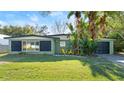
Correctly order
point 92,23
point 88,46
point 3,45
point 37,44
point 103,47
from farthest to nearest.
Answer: point 37,44 → point 3,45 → point 103,47 → point 88,46 → point 92,23

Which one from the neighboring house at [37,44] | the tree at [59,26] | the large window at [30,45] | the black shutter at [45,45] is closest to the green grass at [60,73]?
the tree at [59,26]

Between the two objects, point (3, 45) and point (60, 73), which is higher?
point (3, 45)

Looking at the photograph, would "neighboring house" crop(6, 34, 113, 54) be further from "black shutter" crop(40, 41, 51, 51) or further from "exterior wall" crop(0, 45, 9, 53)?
"exterior wall" crop(0, 45, 9, 53)

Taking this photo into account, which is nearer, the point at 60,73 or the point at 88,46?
the point at 60,73

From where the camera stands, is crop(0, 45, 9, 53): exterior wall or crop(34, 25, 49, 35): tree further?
crop(0, 45, 9, 53): exterior wall

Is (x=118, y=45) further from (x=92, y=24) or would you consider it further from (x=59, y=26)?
(x=59, y=26)

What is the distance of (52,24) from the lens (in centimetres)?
1956

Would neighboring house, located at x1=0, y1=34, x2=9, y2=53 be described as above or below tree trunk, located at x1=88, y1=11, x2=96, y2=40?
below

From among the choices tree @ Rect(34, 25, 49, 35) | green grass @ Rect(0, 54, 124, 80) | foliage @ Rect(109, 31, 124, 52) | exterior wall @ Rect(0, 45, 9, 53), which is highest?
tree @ Rect(34, 25, 49, 35)

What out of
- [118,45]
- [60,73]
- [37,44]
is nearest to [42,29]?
[37,44]

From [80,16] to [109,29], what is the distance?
4.07 meters

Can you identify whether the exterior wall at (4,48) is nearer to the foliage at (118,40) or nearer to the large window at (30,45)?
the large window at (30,45)

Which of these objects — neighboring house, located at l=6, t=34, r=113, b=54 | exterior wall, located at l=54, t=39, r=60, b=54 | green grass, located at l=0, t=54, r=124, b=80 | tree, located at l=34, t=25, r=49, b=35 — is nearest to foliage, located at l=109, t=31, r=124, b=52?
neighboring house, located at l=6, t=34, r=113, b=54

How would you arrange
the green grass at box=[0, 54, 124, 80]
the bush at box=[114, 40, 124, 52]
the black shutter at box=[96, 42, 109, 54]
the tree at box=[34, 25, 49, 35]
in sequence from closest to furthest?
1. the green grass at box=[0, 54, 124, 80]
2. the tree at box=[34, 25, 49, 35]
3. the black shutter at box=[96, 42, 109, 54]
4. the bush at box=[114, 40, 124, 52]
